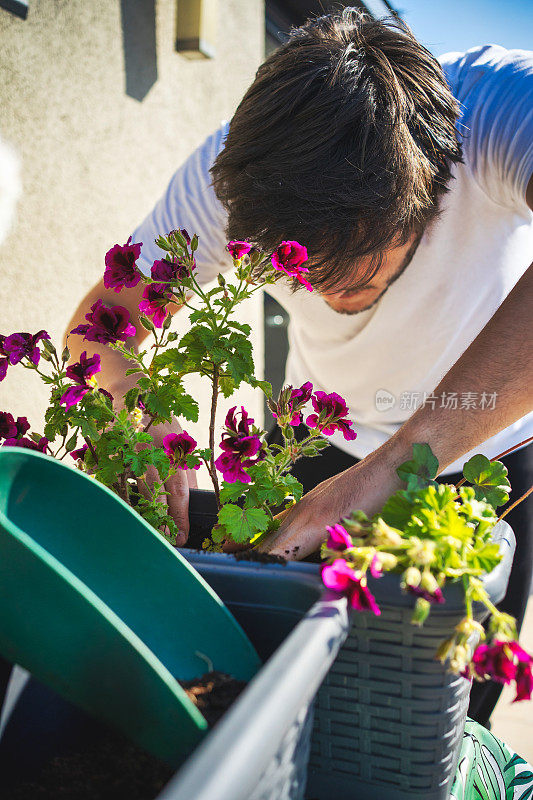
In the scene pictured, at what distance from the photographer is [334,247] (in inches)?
40.2

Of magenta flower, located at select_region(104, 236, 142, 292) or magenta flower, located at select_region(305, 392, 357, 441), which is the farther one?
magenta flower, located at select_region(305, 392, 357, 441)

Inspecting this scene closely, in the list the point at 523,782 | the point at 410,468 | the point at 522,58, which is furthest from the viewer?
the point at 522,58

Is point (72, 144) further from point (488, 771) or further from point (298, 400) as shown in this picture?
point (488, 771)

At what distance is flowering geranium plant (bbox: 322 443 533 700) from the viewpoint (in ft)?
1.90

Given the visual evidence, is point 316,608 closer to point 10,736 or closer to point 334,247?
point 10,736

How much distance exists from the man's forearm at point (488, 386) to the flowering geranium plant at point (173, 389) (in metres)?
0.14

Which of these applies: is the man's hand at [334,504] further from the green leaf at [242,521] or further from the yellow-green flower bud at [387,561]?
the yellow-green flower bud at [387,561]

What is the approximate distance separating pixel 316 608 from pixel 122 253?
1.85 feet

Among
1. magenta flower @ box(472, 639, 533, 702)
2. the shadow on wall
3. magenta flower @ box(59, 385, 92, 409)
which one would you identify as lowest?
magenta flower @ box(472, 639, 533, 702)

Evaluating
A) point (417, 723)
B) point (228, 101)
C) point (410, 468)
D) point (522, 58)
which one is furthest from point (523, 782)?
point (228, 101)

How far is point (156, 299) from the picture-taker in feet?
2.96

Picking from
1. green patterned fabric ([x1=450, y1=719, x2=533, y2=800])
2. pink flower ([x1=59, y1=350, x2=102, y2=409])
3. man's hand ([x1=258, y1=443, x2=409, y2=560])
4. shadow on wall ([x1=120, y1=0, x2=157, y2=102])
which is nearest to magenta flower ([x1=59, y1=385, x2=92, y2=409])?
pink flower ([x1=59, y1=350, x2=102, y2=409])

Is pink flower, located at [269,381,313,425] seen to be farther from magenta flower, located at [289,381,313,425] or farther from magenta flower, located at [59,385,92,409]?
magenta flower, located at [59,385,92,409]

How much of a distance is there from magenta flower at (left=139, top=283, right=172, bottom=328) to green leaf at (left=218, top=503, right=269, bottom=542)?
0.95 ft
